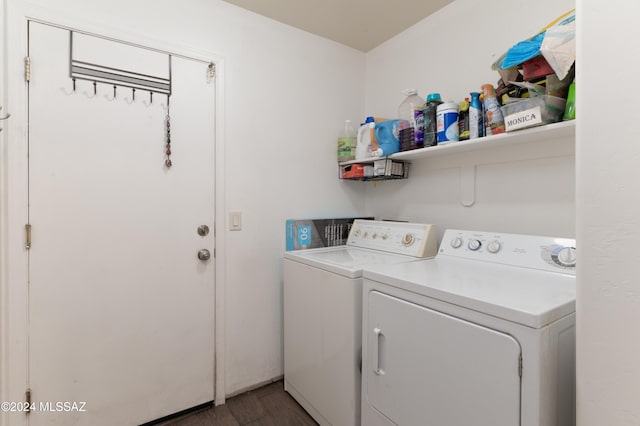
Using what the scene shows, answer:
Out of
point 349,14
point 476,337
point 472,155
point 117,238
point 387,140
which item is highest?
point 349,14

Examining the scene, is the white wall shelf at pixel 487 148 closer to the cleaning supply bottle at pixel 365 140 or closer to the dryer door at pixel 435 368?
the cleaning supply bottle at pixel 365 140

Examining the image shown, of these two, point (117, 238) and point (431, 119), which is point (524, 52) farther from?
point (117, 238)

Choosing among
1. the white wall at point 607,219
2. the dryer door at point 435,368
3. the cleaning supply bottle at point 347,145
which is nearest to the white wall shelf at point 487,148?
the cleaning supply bottle at point 347,145

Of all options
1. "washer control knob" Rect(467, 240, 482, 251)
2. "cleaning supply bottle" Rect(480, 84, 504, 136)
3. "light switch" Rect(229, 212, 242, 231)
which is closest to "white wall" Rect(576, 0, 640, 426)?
"cleaning supply bottle" Rect(480, 84, 504, 136)

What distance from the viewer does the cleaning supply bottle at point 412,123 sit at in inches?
69.1

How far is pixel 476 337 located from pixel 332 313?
708 millimetres

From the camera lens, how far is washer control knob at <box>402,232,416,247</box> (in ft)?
5.73

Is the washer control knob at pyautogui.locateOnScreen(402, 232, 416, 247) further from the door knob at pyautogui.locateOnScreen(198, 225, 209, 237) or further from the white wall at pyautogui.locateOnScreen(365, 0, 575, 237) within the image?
the door knob at pyautogui.locateOnScreen(198, 225, 209, 237)

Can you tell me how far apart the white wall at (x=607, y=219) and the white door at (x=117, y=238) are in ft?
5.45

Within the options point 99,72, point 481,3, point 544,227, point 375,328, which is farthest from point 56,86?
point 544,227

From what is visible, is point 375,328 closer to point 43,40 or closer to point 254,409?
point 254,409

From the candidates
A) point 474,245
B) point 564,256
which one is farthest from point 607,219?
point 474,245

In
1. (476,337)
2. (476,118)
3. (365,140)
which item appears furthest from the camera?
(365,140)

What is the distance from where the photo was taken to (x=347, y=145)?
2.20 m
